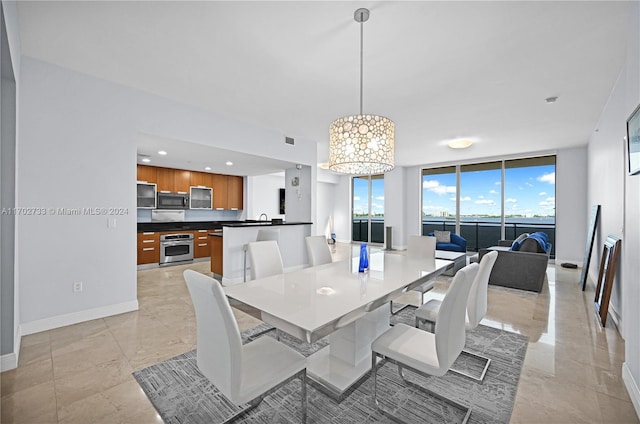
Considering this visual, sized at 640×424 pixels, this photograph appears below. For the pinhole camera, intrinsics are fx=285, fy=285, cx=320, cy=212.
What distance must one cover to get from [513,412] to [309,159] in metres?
4.72

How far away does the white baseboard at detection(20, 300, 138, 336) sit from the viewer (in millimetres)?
2746

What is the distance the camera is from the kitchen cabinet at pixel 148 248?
5.56 metres

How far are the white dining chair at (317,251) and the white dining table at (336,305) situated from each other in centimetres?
58

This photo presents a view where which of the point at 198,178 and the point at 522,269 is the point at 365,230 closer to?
the point at 198,178

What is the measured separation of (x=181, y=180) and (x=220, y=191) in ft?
3.30

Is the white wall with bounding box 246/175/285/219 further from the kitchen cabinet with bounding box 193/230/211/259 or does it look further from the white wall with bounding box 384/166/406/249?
the white wall with bounding box 384/166/406/249

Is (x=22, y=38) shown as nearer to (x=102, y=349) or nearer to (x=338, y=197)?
(x=102, y=349)

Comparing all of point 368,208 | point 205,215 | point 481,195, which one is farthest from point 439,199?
point 205,215

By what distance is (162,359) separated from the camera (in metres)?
2.32

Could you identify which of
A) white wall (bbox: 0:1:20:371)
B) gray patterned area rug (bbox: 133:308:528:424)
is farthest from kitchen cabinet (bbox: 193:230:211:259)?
Answer: gray patterned area rug (bbox: 133:308:528:424)

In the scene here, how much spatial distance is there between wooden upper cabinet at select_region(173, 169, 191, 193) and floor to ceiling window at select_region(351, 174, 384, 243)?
5.62 meters

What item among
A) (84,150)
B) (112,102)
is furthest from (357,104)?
(84,150)

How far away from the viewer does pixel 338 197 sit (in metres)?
10.6

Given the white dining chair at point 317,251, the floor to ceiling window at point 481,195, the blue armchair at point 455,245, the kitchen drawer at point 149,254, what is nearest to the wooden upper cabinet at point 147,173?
the kitchen drawer at point 149,254
